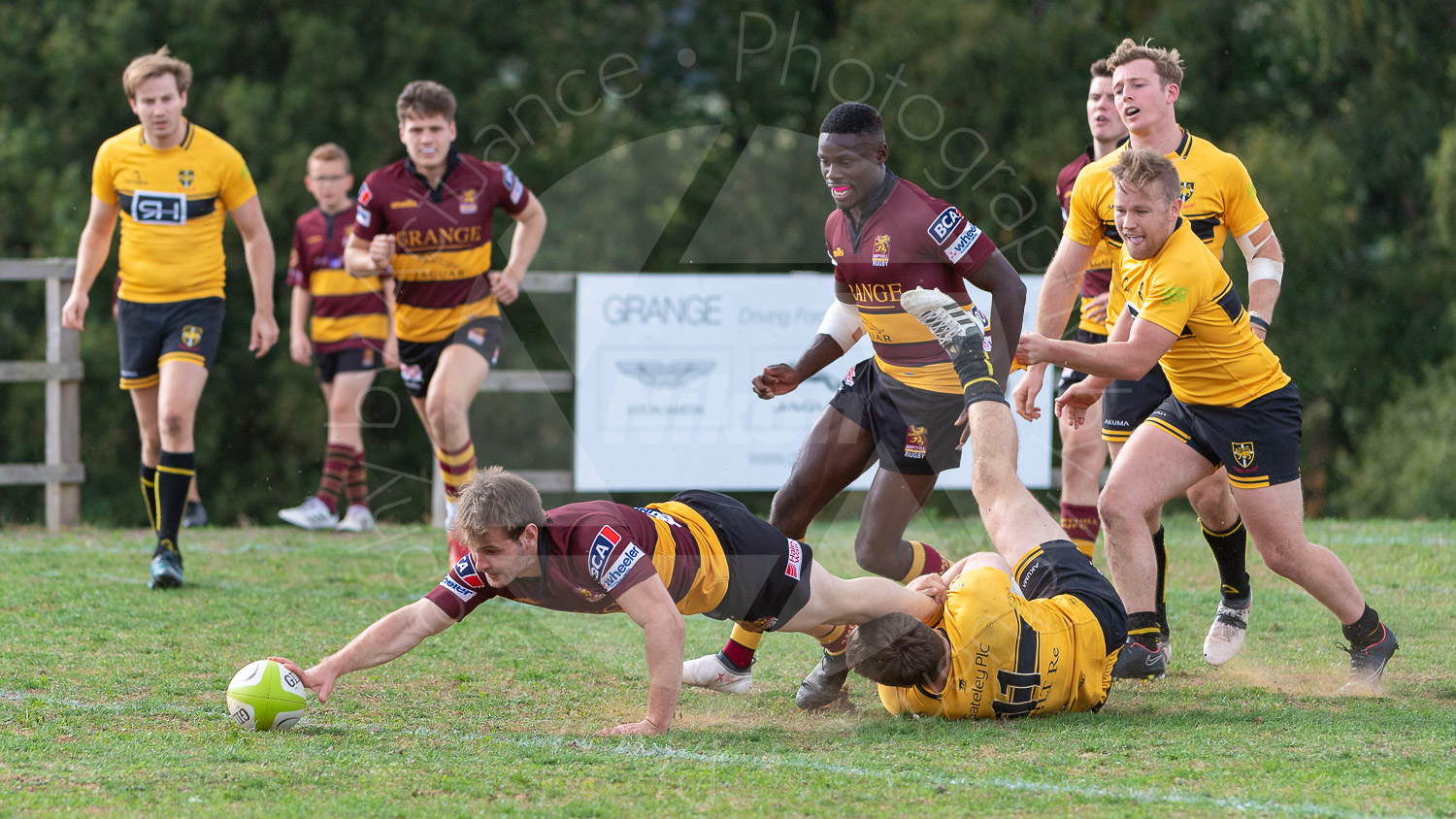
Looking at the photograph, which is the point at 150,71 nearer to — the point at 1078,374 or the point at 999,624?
the point at 1078,374

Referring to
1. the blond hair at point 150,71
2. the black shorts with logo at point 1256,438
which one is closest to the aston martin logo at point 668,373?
the blond hair at point 150,71

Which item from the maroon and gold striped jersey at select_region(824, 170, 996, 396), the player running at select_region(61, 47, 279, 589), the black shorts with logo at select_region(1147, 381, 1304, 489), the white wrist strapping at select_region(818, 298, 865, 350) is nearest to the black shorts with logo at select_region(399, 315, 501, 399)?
the player running at select_region(61, 47, 279, 589)

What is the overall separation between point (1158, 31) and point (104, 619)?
480 inches

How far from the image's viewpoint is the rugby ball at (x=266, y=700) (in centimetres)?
400

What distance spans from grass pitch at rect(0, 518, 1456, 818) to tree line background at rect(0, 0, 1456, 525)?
734 centimetres

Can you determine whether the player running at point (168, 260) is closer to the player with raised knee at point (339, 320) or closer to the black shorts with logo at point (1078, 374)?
the player with raised knee at point (339, 320)

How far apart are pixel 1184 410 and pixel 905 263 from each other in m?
1.07

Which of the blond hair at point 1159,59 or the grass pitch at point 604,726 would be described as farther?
the blond hair at point 1159,59

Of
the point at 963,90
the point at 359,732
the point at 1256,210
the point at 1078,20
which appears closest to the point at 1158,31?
the point at 1078,20

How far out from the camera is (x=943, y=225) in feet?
15.6

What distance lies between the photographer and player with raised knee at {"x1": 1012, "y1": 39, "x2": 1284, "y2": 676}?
518 cm

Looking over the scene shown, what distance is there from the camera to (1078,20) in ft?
49.5

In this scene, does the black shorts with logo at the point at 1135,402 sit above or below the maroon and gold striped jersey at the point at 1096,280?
below

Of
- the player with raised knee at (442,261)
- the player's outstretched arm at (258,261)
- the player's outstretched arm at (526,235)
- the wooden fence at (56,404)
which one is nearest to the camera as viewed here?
the player's outstretched arm at (258,261)
